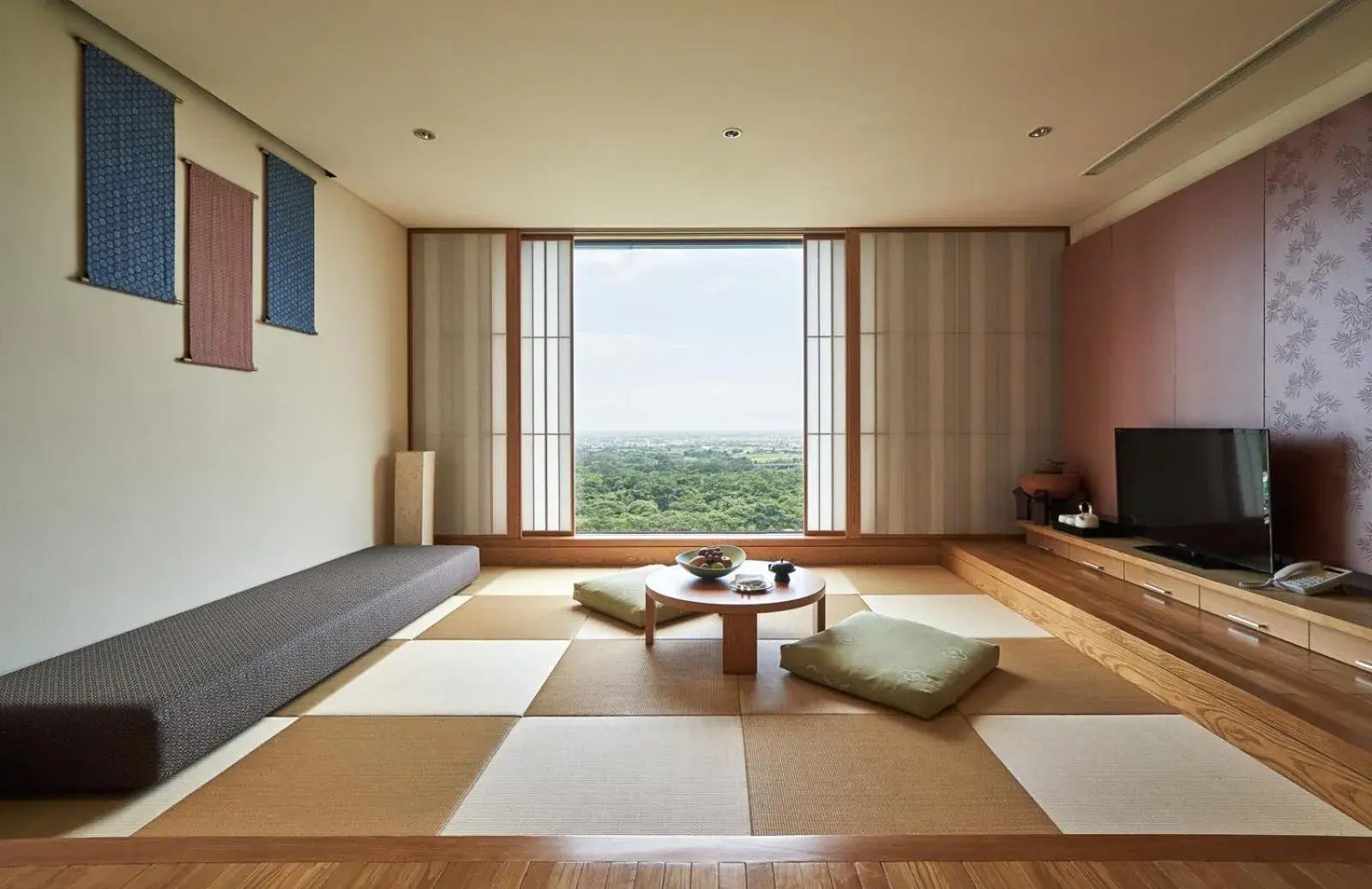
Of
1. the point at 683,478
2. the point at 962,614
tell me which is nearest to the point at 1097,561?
the point at 962,614

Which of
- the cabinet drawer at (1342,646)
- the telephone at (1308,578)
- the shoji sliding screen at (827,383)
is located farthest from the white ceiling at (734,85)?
the cabinet drawer at (1342,646)

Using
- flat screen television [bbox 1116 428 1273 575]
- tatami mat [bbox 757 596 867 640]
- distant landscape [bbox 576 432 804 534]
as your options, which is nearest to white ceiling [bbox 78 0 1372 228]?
flat screen television [bbox 1116 428 1273 575]

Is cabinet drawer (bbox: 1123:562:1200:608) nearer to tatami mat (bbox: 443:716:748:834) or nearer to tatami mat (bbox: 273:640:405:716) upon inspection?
tatami mat (bbox: 443:716:748:834)

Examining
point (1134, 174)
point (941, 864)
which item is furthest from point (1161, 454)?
point (941, 864)

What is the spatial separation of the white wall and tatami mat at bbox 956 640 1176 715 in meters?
3.63

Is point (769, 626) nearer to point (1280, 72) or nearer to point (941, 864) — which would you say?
point (941, 864)

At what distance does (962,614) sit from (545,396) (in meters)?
3.64

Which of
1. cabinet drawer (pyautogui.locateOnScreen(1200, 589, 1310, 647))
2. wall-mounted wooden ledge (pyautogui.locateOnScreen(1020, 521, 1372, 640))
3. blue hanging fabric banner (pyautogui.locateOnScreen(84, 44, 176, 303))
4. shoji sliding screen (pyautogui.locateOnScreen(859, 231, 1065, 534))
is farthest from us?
shoji sliding screen (pyautogui.locateOnScreen(859, 231, 1065, 534))

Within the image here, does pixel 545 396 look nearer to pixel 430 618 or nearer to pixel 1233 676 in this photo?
pixel 430 618

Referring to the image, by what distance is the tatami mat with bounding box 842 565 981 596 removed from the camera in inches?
168

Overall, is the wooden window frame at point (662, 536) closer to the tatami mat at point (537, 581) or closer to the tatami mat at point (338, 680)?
the tatami mat at point (537, 581)

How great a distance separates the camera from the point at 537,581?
459 cm

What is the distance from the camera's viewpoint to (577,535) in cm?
518

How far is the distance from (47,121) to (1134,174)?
18.9 feet
